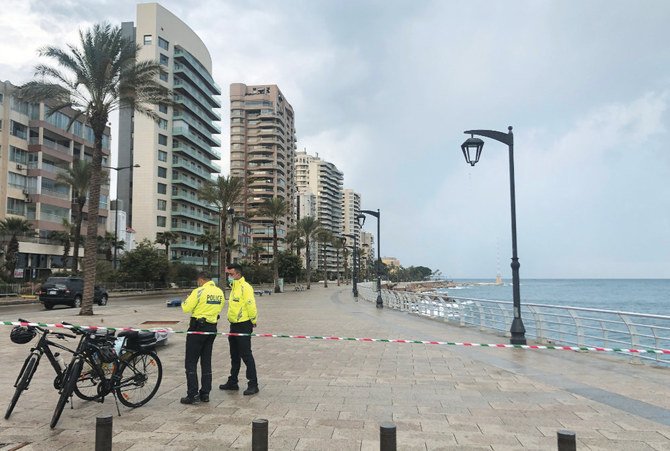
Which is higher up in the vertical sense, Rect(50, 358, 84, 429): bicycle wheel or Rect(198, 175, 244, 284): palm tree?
Rect(198, 175, 244, 284): palm tree

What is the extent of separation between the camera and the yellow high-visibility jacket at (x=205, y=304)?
259 inches

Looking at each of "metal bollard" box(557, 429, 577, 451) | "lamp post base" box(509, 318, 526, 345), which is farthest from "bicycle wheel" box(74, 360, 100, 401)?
"lamp post base" box(509, 318, 526, 345)

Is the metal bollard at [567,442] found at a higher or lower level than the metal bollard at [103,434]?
higher

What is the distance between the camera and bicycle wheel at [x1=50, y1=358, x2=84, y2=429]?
5.38 meters

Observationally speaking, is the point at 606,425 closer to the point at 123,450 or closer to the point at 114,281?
the point at 123,450

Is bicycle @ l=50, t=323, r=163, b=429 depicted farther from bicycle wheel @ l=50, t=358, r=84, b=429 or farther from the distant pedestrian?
the distant pedestrian

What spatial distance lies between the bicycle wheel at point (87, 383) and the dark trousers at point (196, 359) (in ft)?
3.43

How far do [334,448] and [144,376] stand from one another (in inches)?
112

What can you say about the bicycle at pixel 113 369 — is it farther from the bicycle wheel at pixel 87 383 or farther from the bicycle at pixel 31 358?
the bicycle at pixel 31 358

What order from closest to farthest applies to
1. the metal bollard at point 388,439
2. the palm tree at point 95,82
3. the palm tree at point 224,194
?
the metal bollard at point 388,439 < the palm tree at point 95,82 < the palm tree at point 224,194

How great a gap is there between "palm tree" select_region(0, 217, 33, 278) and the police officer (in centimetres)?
4314

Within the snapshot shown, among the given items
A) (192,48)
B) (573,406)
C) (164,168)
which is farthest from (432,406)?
(192,48)

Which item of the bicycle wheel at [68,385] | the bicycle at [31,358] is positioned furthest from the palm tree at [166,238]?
the bicycle wheel at [68,385]

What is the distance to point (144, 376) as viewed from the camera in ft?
20.8
